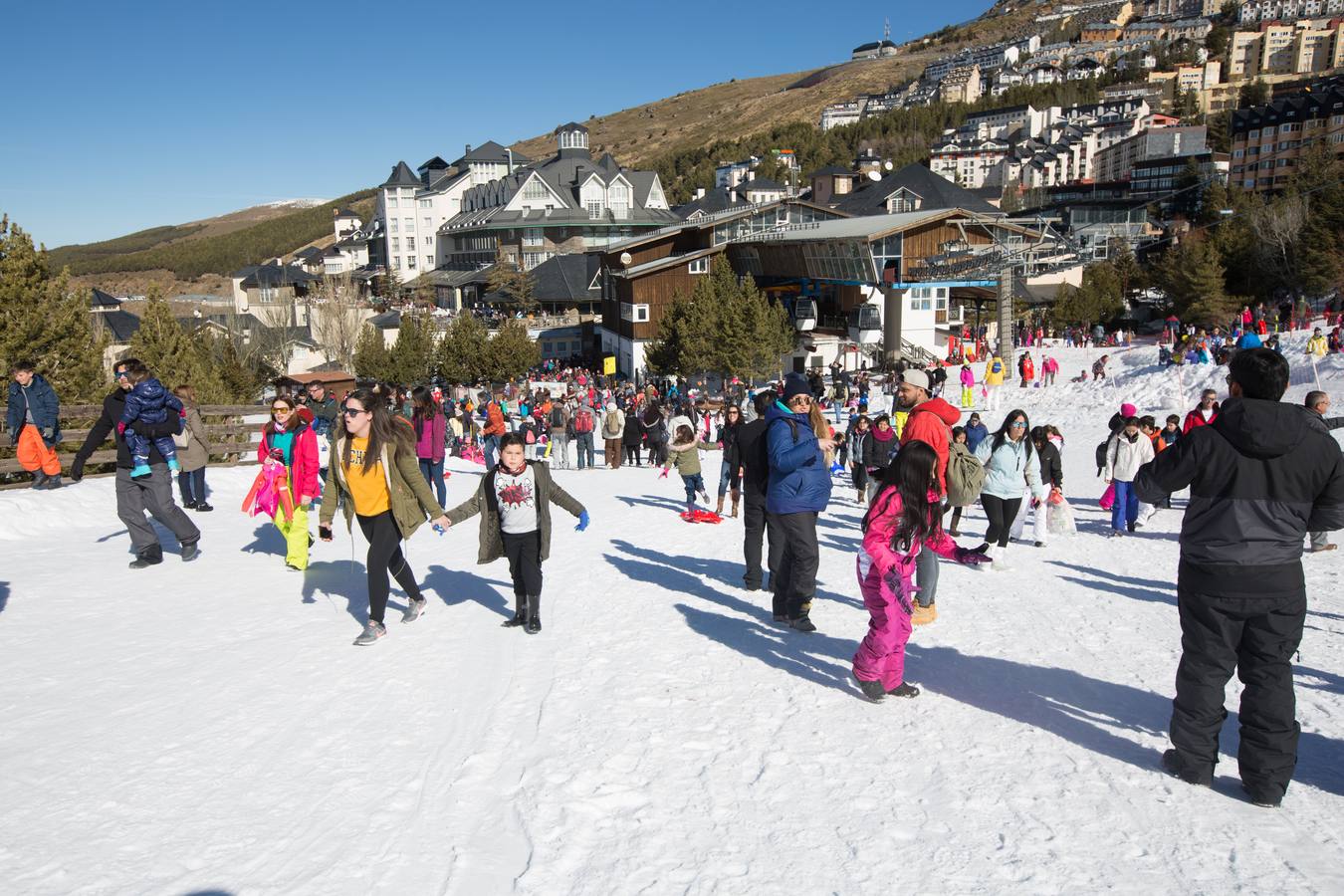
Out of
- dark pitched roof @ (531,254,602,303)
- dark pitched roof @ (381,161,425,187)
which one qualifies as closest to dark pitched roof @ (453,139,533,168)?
dark pitched roof @ (381,161,425,187)

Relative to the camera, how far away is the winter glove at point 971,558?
859 centimetres

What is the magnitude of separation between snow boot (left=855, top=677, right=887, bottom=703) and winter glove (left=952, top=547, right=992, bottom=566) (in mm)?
3788

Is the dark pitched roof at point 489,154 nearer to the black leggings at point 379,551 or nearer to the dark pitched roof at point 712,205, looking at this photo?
the dark pitched roof at point 712,205

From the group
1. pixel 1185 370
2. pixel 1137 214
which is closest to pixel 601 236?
pixel 1137 214

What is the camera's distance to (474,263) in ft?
284

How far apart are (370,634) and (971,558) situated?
5683 millimetres

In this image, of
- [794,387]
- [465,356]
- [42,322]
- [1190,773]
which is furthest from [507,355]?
[1190,773]

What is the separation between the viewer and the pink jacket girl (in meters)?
4.81

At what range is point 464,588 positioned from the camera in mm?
7934

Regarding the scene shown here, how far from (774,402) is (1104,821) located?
11.4ft

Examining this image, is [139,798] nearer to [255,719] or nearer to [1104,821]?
[255,719]

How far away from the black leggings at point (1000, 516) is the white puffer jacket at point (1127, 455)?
260 cm

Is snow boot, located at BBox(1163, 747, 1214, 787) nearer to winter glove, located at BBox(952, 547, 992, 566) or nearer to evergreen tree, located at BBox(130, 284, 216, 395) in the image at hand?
winter glove, located at BBox(952, 547, 992, 566)

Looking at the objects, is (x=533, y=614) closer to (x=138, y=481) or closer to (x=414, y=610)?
(x=414, y=610)
